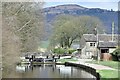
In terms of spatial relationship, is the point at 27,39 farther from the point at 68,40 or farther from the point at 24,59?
the point at 68,40

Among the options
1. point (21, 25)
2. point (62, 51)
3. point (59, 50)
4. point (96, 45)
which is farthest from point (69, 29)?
point (21, 25)

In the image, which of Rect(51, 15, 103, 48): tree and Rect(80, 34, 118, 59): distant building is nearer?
Rect(80, 34, 118, 59): distant building

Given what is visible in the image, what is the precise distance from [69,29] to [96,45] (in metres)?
11.1

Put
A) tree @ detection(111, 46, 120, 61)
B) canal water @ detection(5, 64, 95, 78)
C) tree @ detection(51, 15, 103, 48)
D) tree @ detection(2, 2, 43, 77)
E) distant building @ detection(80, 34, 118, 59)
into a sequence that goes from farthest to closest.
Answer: tree @ detection(51, 15, 103, 48) < distant building @ detection(80, 34, 118, 59) < tree @ detection(111, 46, 120, 61) < canal water @ detection(5, 64, 95, 78) < tree @ detection(2, 2, 43, 77)

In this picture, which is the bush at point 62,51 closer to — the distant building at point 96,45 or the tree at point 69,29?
the tree at point 69,29

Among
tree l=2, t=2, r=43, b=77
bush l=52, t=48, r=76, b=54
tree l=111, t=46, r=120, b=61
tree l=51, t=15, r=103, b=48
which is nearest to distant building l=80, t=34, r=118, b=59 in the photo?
bush l=52, t=48, r=76, b=54

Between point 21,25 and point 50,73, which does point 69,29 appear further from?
point 21,25

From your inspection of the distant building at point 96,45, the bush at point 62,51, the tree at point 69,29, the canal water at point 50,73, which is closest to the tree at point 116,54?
the distant building at point 96,45

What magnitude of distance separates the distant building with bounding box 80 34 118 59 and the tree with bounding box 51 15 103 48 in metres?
7.00

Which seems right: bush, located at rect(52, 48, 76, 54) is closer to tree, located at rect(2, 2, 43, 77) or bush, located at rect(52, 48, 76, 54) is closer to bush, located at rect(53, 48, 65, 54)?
bush, located at rect(53, 48, 65, 54)

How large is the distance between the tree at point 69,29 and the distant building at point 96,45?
7.00 meters

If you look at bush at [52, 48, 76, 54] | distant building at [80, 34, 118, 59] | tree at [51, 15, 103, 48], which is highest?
tree at [51, 15, 103, 48]

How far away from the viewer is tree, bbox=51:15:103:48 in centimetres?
5475

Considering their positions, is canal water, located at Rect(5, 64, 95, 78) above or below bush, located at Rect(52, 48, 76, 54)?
below
